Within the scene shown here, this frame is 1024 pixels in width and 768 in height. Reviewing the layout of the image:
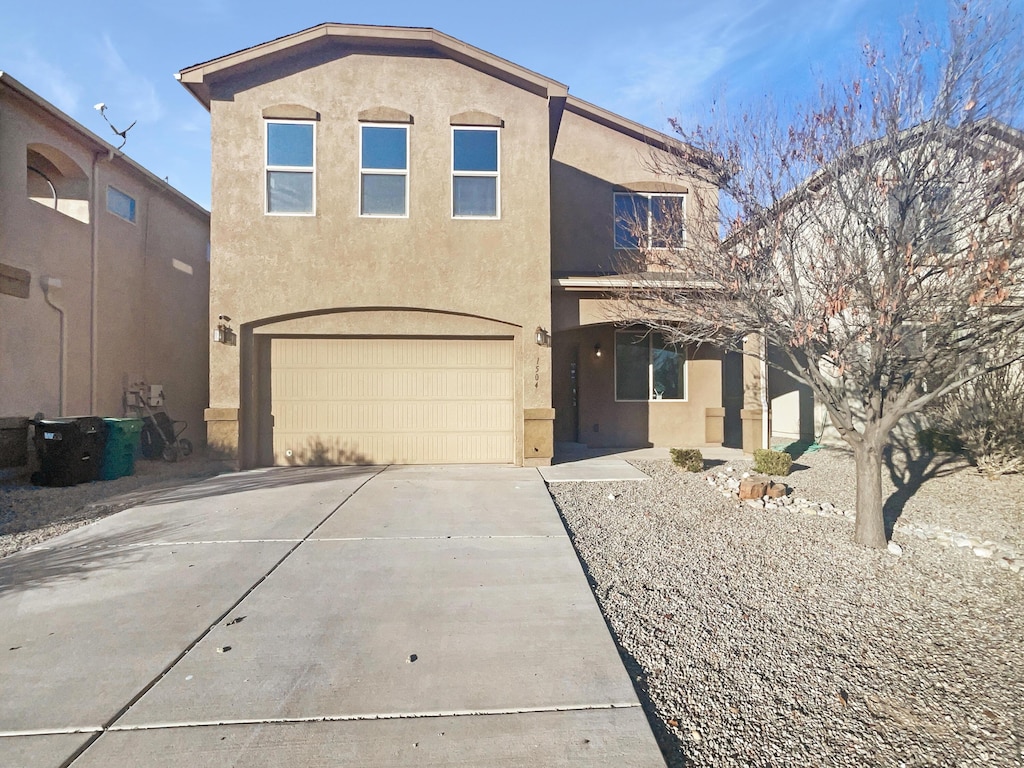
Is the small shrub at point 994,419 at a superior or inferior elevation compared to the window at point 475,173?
inferior

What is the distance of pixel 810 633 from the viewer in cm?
352

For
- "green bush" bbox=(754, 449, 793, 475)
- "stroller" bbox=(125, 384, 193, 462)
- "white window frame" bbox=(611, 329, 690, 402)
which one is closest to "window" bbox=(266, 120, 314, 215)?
"stroller" bbox=(125, 384, 193, 462)

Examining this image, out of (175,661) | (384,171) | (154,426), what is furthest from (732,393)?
(175,661)

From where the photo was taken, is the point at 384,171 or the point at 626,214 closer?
the point at 384,171

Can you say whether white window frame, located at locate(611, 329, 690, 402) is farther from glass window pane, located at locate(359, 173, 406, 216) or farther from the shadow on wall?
the shadow on wall

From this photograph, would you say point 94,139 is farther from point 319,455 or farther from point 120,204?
point 319,455

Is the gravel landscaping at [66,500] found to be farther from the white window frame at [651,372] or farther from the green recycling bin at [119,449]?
the white window frame at [651,372]

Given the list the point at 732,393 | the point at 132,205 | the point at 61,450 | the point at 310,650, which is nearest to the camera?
the point at 310,650

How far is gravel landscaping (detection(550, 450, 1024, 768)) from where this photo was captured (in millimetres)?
2559

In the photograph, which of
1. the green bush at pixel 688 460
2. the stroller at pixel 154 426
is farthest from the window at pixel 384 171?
the stroller at pixel 154 426

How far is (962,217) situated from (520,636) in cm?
497

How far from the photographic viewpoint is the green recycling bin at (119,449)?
848 cm

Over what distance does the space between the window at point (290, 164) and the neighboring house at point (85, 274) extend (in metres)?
3.69

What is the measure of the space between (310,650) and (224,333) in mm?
6971
